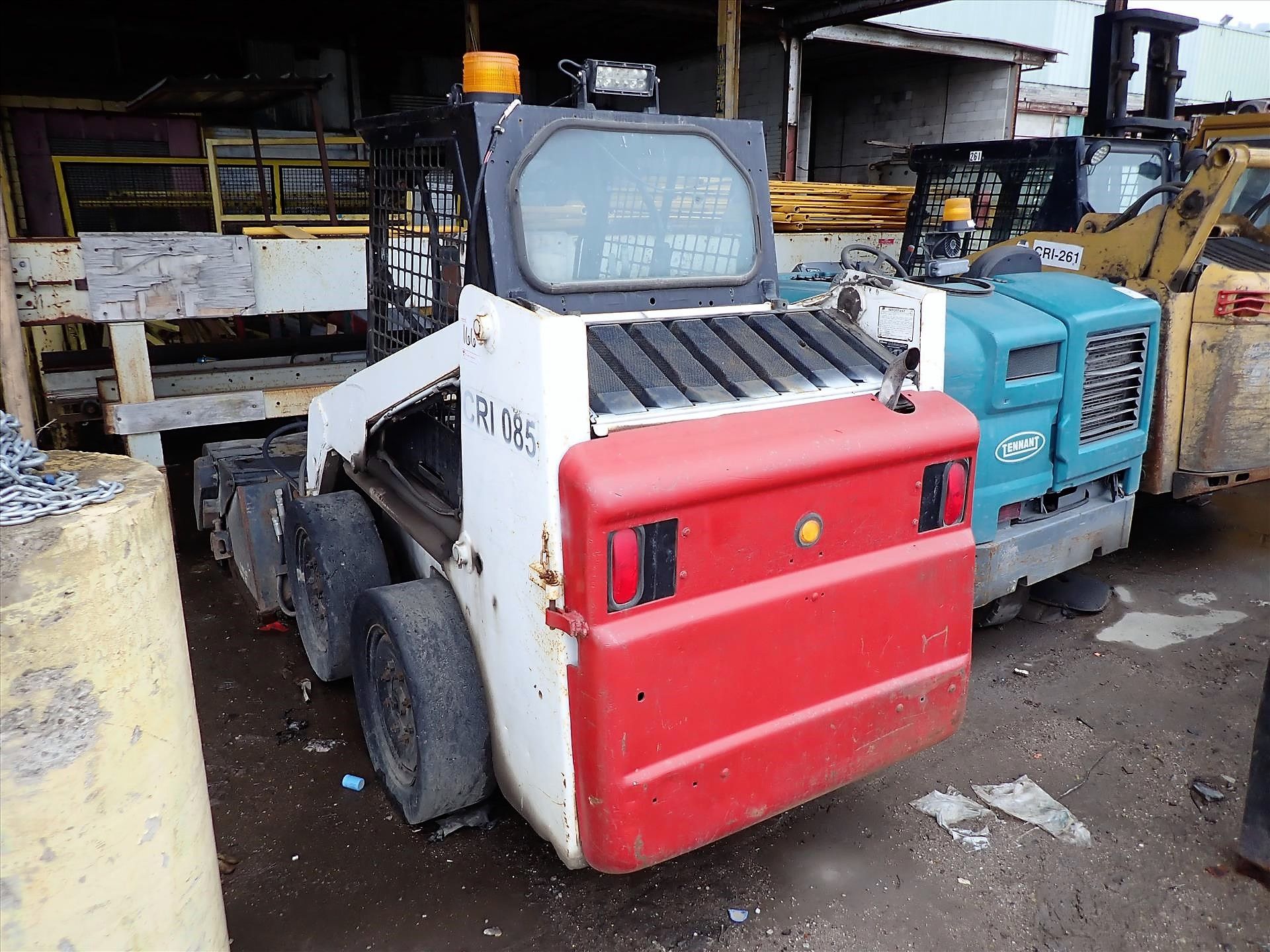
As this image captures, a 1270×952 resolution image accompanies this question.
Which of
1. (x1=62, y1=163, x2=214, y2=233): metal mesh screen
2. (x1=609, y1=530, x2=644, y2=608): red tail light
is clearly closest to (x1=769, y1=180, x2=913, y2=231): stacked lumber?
(x1=609, y1=530, x2=644, y2=608): red tail light

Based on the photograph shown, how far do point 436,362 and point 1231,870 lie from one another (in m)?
2.97

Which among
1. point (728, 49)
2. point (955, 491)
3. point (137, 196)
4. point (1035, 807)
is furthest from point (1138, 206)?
point (137, 196)

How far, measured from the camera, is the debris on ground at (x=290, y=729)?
3725 mm

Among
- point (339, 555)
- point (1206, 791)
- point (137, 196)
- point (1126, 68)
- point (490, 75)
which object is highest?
point (1126, 68)

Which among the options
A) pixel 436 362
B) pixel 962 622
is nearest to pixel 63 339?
pixel 436 362

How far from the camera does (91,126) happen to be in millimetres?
11555

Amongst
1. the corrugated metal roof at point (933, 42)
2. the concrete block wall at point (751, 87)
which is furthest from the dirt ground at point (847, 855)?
the concrete block wall at point (751, 87)

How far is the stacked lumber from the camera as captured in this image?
8188 millimetres

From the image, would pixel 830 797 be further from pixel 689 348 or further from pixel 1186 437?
pixel 1186 437

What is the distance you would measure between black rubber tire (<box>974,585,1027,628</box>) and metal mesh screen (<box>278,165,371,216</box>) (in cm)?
830

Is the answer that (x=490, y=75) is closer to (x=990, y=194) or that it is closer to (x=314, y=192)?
(x=990, y=194)

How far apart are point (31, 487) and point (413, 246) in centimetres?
172

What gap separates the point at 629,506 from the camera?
2.15 m

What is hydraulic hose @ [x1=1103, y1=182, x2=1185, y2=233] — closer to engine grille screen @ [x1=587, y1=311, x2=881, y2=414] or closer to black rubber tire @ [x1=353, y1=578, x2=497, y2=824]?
engine grille screen @ [x1=587, y1=311, x2=881, y2=414]
